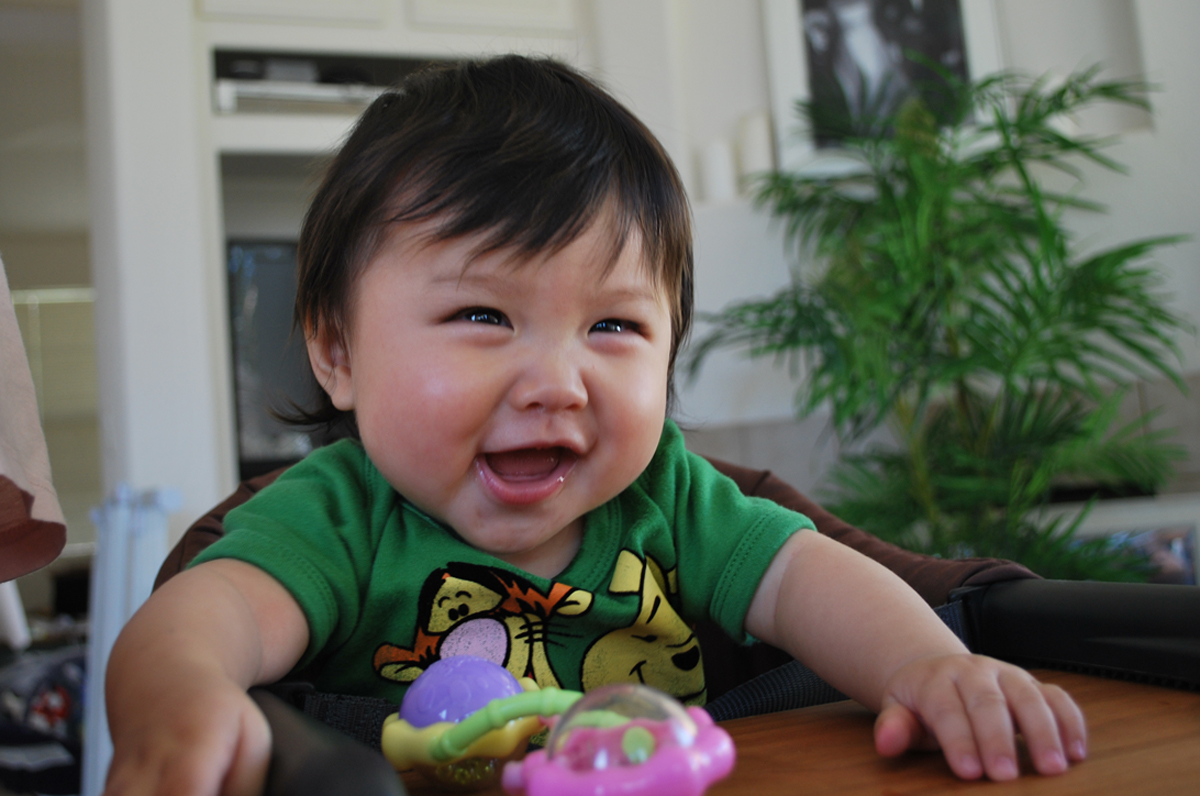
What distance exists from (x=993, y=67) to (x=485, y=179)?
8.10 feet

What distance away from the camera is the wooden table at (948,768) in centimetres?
34

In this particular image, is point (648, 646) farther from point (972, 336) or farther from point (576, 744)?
point (972, 336)

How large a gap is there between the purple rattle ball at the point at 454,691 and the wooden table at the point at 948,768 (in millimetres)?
35

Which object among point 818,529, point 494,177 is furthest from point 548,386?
point 818,529

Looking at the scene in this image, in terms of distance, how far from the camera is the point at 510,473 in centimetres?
56

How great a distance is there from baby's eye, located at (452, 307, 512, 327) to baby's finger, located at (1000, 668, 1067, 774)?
31 centimetres

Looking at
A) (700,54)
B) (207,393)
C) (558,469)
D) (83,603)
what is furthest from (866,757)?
(83,603)

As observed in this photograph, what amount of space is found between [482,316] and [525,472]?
0.10 m

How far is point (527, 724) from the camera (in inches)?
14.7

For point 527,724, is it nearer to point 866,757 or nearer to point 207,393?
point 866,757

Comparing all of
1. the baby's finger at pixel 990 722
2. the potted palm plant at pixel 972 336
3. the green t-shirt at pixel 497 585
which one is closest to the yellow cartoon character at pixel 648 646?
the green t-shirt at pixel 497 585

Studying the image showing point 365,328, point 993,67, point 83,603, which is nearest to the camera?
point 365,328

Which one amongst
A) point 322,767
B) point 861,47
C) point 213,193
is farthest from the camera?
point 861,47

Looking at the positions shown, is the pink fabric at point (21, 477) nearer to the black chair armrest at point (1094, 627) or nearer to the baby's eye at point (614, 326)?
the baby's eye at point (614, 326)
